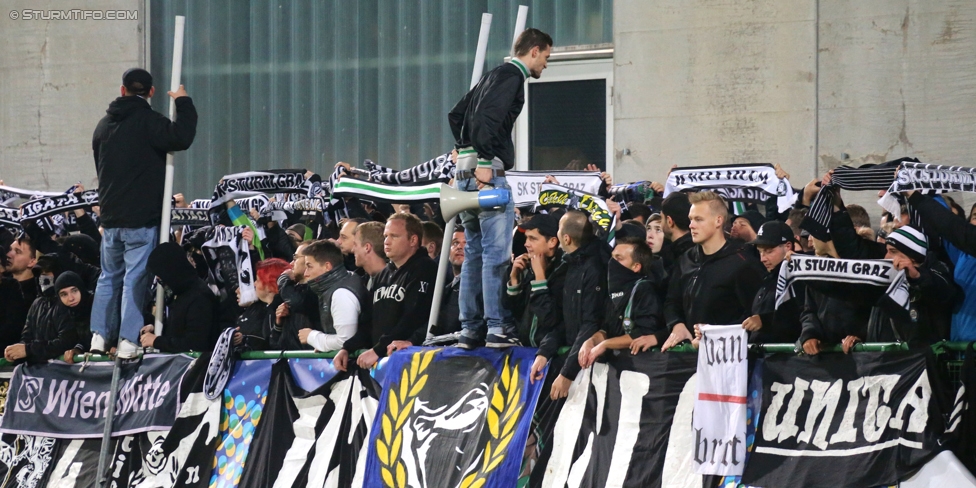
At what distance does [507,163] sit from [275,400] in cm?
274

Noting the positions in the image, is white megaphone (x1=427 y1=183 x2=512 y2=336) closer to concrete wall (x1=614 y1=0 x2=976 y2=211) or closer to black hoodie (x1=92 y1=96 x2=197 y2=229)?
black hoodie (x1=92 y1=96 x2=197 y2=229)

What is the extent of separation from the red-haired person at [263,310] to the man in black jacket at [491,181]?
7.34ft

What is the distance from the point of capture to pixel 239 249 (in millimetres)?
11602

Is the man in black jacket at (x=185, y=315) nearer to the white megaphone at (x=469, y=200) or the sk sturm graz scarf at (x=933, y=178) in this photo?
the white megaphone at (x=469, y=200)

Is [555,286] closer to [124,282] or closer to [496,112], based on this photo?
[496,112]

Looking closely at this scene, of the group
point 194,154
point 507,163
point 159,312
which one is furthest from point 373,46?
point 507,163

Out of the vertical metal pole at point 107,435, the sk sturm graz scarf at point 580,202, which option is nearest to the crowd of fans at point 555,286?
the sk sturm graz scarf at point 580,202

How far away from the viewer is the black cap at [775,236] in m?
8.55

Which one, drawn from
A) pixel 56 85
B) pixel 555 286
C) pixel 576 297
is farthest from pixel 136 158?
pixel 56 85

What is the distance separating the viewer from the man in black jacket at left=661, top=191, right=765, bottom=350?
27.0ft

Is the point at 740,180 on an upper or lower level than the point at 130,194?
upper

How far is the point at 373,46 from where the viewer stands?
1794 centimetres

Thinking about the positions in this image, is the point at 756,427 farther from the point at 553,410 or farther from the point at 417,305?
the point at 417,305

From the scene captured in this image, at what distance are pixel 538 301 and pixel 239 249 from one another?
145 inches
